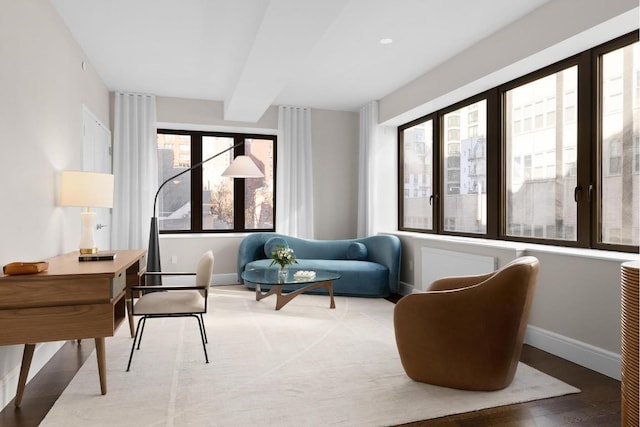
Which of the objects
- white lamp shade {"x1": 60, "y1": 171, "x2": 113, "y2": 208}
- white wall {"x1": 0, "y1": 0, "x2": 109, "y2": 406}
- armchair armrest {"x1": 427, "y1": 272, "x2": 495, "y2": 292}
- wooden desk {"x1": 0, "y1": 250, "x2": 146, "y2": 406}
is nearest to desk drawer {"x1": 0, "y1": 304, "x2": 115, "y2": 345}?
wooden desk {"x1": 0, "y1": 250, "x2": 146, "y2": 406}

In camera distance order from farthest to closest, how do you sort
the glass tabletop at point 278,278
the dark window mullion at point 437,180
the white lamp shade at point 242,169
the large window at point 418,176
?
the large window at point 418,176 → the dark window mullion at point 437,180 → the white lamp shade at point 242,169 → the glass tabletop at point 278,278

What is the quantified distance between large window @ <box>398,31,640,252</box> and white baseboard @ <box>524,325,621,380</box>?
0.73 meters

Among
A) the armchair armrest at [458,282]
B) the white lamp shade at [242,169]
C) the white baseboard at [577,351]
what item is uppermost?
the white lamp shade at [242,169]

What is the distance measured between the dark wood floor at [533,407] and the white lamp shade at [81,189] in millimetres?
1164

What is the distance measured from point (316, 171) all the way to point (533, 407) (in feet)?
15.6

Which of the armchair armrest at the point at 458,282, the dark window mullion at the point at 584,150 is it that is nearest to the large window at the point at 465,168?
the dark window mullion at the point at 584,150

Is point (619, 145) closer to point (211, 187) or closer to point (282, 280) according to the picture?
point (282, 280)

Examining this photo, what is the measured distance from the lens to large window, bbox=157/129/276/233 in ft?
20.7

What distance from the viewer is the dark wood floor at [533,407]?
2.26 meters

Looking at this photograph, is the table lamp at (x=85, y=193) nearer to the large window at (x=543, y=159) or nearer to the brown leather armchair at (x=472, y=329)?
the brown leather armchair at (x=472, y=329)

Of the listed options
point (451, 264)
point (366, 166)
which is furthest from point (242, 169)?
point (451, 264)

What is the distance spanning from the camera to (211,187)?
649cm

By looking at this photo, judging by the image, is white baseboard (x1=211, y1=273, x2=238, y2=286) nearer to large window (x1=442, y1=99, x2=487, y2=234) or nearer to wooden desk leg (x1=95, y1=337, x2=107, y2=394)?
large window (x1=442, y1=99, x2=487, y2=234)

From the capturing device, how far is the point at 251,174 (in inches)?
195
